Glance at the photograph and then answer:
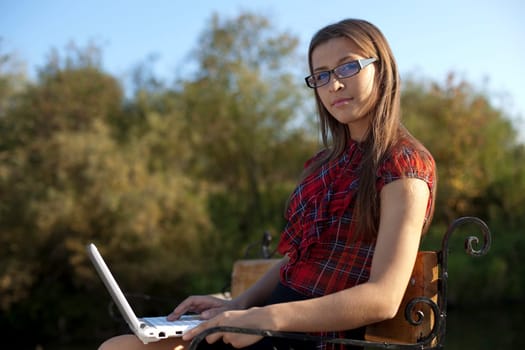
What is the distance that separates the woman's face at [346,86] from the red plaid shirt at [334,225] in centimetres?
11

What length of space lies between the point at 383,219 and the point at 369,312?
0.25m

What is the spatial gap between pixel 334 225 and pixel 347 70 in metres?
0.48

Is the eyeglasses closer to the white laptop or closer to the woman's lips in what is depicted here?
the woman's lips

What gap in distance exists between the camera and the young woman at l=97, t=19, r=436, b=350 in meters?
1.62

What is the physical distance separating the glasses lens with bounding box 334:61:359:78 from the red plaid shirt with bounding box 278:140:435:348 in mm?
237

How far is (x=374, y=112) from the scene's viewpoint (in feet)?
6.21

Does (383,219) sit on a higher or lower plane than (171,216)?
higher

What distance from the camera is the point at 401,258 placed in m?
1.61

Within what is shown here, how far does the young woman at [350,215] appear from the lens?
63.7 inches

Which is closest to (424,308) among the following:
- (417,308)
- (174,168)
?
(417,308)

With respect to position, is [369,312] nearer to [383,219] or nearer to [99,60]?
[383,219]

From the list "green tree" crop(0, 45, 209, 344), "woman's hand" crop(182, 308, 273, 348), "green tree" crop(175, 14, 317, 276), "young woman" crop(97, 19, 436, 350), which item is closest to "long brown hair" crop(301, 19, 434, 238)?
"young woman" crop(97, 19, 436, 350)

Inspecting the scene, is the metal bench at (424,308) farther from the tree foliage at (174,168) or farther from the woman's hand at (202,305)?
the tree foliage at (174,168)

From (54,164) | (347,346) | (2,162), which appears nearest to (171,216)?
(54,164)
